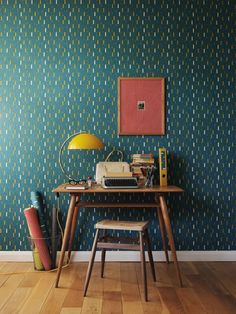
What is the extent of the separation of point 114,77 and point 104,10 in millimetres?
614

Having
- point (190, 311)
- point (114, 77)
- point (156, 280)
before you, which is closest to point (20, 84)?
point (114, 77)

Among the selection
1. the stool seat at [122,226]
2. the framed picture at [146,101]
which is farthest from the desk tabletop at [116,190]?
the framed picture at [146,101]

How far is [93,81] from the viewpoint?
3572 millimetres

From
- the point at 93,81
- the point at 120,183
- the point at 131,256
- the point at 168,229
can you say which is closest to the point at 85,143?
the point at 120,183

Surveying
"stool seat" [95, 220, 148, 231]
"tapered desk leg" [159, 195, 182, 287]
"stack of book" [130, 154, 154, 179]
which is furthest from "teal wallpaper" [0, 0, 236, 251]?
"stool seat" [95, 220, 148, 231]

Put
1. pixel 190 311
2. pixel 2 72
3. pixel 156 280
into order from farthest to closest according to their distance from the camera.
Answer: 1. pixel 2 72
2. pixel 156 280
3. pixel 190 311

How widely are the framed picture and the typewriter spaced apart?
21.9 inches

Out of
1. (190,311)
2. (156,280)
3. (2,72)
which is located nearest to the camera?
(190,311)

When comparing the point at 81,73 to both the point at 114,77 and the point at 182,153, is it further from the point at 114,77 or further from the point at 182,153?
the point at 182,153

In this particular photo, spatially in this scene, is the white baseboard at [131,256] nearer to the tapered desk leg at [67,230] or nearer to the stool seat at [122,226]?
the tapered desk leg at [67,230]

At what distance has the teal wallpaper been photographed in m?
3.56

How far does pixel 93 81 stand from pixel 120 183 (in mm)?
1023

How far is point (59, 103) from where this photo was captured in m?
3.57

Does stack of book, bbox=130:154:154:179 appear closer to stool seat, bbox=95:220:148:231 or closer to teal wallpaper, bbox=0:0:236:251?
teal wallpaper, bbox=0:0:236:251
